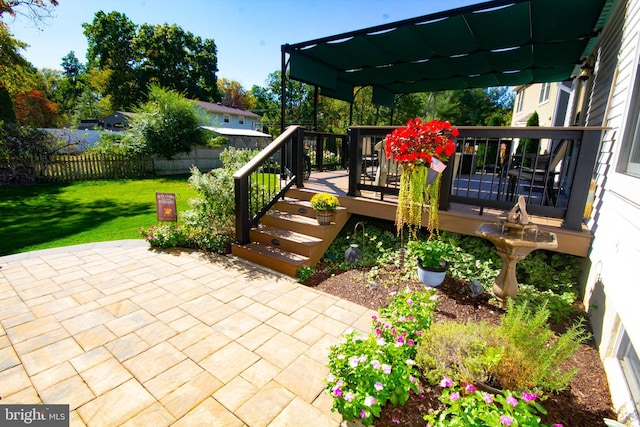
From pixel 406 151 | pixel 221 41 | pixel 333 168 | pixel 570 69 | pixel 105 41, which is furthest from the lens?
pixel 221 41

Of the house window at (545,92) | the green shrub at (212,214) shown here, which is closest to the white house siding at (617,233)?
the green shrub at (212,214)

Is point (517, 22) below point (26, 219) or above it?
above

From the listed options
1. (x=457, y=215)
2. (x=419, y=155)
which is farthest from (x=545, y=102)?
(x=419, y=155)

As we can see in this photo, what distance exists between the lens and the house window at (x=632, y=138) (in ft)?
7.63

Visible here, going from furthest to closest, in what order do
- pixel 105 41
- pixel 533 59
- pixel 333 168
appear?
pixel 105 41 → pixel 333 168 → pixel 533 59

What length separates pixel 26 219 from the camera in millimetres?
5793

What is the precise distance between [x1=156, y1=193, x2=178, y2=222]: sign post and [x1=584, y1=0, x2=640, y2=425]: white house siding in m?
5.13

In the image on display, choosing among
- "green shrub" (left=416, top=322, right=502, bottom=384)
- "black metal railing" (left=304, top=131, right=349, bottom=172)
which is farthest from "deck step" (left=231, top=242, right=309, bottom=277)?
"black metal railing" (left=304, top=131, right=349, bottom=172)

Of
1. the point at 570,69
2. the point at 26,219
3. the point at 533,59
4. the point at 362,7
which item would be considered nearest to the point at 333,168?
the point at 362,7

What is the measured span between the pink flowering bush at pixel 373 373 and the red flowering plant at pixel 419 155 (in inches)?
56.8

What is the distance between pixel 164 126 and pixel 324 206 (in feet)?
34.7

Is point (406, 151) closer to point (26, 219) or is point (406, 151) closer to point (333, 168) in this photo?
point (333, 168)

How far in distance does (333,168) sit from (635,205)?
646 cm

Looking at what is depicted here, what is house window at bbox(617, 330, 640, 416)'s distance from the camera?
1.71m
